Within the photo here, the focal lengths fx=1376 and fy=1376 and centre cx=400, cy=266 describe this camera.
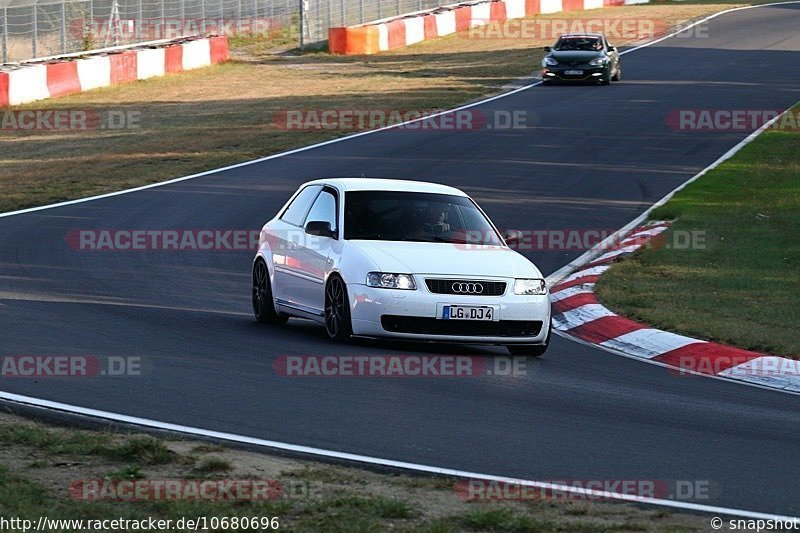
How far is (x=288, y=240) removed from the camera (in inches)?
499

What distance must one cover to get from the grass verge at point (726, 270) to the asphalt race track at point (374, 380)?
3.47ft

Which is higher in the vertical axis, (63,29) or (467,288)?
(63,29)

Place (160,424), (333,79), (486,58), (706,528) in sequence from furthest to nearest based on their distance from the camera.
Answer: (486,58) < (333,79) < (160,424) < (706,528)

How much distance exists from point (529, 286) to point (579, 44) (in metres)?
28.9

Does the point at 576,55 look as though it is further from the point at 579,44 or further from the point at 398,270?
the point at 398,270

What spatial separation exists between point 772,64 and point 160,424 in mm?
37119

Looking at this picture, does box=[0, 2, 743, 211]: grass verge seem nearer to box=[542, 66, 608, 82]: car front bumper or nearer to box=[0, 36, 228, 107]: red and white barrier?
→ box=[0, 36, 228, 107]: red and white barrier

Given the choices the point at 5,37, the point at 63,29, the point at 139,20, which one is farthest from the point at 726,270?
the point at 139,20

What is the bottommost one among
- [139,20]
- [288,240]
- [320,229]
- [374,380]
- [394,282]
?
[374,380]

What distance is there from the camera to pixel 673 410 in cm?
915

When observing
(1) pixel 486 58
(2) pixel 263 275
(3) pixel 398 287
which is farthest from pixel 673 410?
(1) pixel 486 58

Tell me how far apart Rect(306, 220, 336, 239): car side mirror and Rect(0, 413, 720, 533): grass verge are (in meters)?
4.45

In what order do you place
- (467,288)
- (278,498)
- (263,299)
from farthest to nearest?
(263,299) < (467,288) < (278,498)

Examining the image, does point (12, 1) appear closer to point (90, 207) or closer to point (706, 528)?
point (90, 207)
